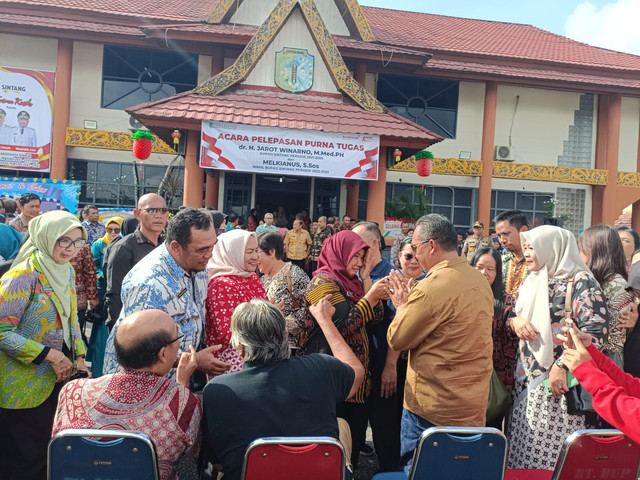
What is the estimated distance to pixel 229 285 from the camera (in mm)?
2822

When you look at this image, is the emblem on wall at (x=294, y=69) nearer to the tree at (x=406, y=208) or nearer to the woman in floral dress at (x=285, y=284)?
the tree at (x=406, y=208)

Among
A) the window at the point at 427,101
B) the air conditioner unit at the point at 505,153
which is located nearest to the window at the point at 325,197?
the window at the point at 427,101

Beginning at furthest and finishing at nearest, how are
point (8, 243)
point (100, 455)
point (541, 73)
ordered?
1. point (541, 73)
2. point (8, 243)
3. point (100, 455)

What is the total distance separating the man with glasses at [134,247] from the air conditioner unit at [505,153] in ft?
39.0

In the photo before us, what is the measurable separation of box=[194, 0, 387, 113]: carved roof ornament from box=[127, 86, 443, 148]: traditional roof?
0.18 m

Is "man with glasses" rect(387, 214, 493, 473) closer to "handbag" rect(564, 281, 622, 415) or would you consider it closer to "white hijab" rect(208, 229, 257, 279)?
"handbag" rect(564, 281, 622, 415)

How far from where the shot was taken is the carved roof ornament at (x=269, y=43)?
959 cm

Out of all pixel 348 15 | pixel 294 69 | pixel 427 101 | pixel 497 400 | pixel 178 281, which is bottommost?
pixel 497 400

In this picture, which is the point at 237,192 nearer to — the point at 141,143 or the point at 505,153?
the point at 141,143

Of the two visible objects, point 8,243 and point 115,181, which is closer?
point 8,243

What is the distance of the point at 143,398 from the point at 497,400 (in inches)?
83.6

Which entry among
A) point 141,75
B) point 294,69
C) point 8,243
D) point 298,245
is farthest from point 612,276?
point 141,75

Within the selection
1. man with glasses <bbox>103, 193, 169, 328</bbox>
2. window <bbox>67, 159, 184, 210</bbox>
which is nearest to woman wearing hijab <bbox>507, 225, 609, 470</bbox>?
man with glasses <bbox>103, 193, 169, 328</bbox>

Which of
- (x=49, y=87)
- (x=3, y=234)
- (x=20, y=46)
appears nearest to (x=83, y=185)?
(x=49, y=87)
